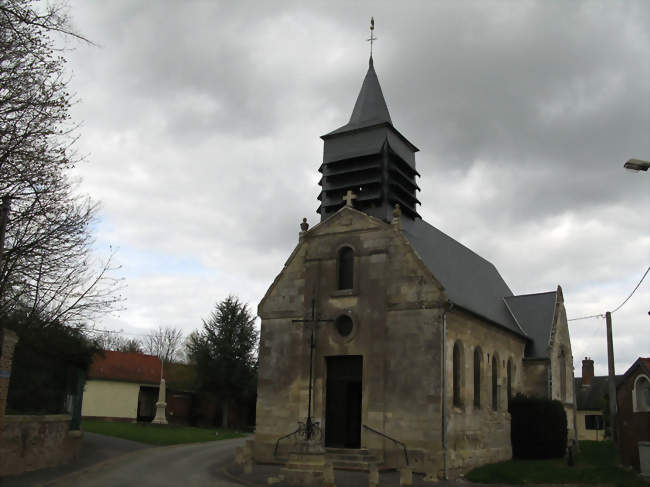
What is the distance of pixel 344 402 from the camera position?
74.9 ft

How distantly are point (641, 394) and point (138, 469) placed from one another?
17.0 meters

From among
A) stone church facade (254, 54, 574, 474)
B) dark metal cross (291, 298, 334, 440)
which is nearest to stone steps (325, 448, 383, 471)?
stone church facade (254, 54, 574, 474)

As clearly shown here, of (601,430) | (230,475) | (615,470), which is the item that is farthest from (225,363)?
(601,430)

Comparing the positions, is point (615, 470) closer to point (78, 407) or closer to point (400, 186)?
point (400, 186)

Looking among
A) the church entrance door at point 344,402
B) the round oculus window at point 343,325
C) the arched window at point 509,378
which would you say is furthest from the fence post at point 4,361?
the arched window at point 509,378

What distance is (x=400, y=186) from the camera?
2620cm

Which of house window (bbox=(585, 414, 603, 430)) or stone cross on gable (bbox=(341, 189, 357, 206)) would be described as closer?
stone cross on gable (bbox=(341, 189, 357, 206))

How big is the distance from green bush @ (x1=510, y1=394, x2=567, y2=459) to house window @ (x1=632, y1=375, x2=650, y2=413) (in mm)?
4687

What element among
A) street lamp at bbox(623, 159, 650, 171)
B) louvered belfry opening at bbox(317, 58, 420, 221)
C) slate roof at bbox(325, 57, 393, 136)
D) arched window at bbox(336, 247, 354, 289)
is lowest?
arched window at bbox(336, 247, 354, 289)

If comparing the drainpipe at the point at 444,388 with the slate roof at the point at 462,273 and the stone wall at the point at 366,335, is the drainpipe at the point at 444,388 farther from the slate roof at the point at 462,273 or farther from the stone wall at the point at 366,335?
the slate roof at the point at 462,273

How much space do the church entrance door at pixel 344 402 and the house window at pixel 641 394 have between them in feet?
31.2

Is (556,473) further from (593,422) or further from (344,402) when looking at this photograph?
(593,422)

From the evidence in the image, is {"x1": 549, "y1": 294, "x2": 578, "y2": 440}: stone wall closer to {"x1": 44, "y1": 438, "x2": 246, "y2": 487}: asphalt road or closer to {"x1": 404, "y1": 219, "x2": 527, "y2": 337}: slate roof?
{"x1": 404, "y1": 219, "x2": 527, "y2": 337}: slate roof

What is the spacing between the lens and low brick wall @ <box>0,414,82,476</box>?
1655cm
